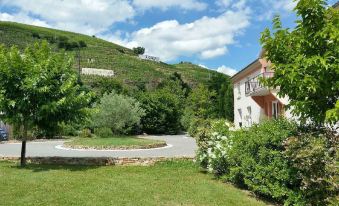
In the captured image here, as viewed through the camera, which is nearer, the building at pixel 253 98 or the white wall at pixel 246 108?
the building at pixel 253 98

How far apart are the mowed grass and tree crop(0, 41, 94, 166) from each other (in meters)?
1.77

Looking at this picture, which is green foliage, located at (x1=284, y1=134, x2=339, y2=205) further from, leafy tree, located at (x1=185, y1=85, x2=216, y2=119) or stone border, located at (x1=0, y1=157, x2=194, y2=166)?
leafy tree, located at (x1=185, y1=85, x2=216, y2=119)

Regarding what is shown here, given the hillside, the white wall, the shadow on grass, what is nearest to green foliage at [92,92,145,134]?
the white wall

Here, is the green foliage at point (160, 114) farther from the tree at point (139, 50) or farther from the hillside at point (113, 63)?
the tree at point (139, 50)

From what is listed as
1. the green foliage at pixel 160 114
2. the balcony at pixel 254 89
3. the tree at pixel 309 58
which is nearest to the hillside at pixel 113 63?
the green foliage at pixel 160 114

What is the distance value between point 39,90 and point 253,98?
2112 centimetres

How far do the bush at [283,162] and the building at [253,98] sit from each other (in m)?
15.9

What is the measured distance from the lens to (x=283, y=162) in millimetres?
7902

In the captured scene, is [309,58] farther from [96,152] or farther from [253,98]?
[253,98]

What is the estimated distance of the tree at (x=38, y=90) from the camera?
1327 cm

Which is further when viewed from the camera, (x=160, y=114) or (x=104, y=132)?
(x=160, y=114)

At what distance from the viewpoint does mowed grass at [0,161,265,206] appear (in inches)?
333

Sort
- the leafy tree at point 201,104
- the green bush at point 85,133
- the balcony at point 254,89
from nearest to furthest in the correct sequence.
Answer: the balcony at point 254,89, the green bush at point 85,133, the leafy tree at point 201,104

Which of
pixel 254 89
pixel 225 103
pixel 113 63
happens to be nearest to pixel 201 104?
pixel 225 103
